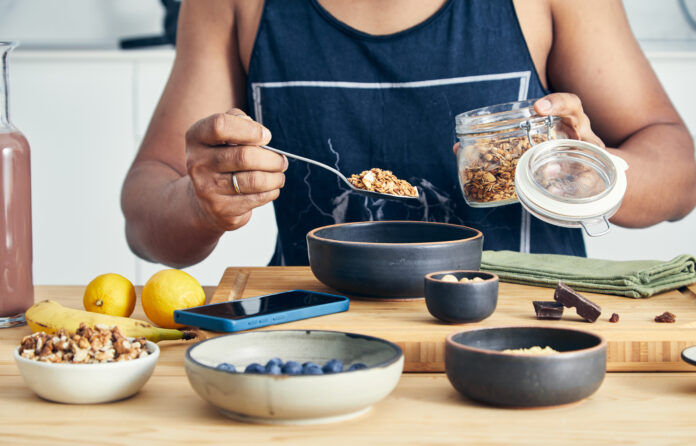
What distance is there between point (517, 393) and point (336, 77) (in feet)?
3.54

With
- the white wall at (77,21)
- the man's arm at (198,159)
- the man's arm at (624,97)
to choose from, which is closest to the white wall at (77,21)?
the white wall at (77,21)

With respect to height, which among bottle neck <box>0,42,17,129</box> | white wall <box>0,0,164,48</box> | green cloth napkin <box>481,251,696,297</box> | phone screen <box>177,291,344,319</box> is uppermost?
white wall <box>0,0,164,48</box>

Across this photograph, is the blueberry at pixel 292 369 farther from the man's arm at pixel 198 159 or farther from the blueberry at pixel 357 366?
the man's arm at pixel 198 159

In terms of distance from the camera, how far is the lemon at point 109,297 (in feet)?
3.68

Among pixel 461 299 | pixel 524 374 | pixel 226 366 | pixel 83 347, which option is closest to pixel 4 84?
pixel 83 347

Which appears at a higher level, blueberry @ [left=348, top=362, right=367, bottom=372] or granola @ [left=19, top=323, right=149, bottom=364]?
granola @ [left=19, top=323, right=149, bottom=364]

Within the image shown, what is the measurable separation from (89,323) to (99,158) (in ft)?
6.43

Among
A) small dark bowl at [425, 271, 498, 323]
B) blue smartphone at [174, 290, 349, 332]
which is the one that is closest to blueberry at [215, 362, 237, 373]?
blue smartphone at [174, 290, 349, 332]

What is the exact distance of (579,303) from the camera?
3.32 ft

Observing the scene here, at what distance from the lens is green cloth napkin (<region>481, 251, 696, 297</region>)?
1.20 metres

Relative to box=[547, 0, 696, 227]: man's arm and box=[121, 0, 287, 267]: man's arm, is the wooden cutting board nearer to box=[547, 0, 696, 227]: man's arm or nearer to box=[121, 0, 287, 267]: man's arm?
box=[121, 0, 287, 267]: man's arm

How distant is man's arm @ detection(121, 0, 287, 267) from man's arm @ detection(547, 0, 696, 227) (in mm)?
726

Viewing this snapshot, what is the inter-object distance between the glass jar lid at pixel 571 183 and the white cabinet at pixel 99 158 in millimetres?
1662

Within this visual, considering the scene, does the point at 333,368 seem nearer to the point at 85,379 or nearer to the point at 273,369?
the point at 273,369
